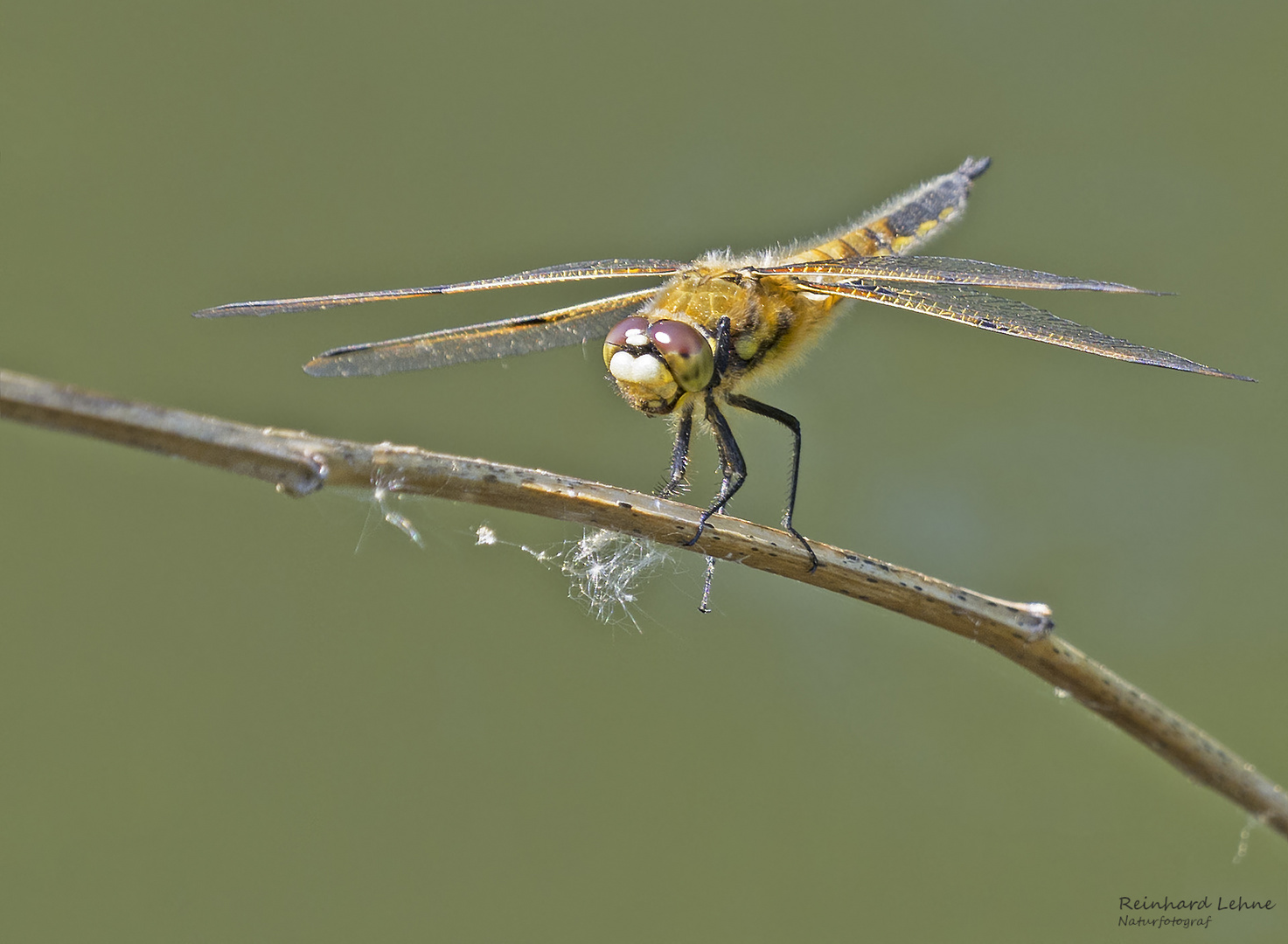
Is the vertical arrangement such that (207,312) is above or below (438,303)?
below

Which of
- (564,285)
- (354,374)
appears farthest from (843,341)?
(354,374)

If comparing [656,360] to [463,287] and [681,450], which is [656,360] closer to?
[681,450]

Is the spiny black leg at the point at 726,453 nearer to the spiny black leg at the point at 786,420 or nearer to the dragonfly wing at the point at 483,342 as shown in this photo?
the spiny black leg at the point at 786,420

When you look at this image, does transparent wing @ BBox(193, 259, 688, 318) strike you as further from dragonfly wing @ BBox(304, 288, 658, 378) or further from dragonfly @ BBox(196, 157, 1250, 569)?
dragonfly wing @ BBox(304, 288, 658, 378)

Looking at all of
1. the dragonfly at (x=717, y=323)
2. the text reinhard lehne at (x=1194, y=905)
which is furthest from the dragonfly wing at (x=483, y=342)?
the text reinhard lehne at (x=1194, y=905)

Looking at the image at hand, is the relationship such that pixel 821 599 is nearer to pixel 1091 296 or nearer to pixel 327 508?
pixel 1091 296
